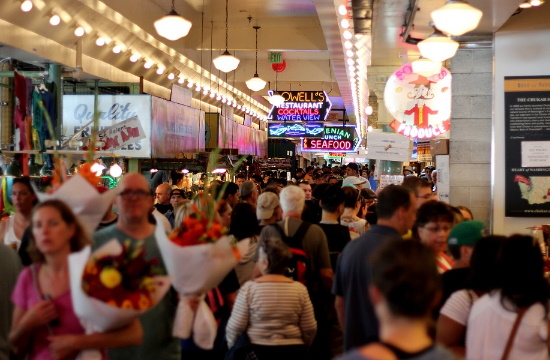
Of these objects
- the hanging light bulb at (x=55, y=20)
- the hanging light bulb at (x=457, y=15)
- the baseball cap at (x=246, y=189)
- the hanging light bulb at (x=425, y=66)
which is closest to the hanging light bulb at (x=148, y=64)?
the hanging light bulb at (x=55, y=20)

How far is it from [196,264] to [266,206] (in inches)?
122

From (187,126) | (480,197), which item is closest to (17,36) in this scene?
(187,126)

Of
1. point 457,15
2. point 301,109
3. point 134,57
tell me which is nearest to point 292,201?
point 457,15

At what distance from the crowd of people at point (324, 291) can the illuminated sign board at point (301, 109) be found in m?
19.1

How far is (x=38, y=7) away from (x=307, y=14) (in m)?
7.83

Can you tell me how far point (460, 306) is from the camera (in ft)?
13.0

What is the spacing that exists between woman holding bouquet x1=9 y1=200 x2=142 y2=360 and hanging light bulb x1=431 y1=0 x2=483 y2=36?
4237 mm

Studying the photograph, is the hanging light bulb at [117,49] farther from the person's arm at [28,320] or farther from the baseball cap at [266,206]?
the person's arm at [28,320]

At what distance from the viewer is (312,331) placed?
217 inches

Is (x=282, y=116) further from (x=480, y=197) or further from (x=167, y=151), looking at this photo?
(x=480, y=197)

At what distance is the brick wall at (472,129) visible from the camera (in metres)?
10.2

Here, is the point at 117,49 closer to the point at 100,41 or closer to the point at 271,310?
the point at 100,41

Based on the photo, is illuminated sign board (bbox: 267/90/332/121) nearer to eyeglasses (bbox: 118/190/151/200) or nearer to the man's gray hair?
the man's gray hair

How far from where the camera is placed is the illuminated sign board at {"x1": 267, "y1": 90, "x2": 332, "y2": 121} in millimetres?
25891
